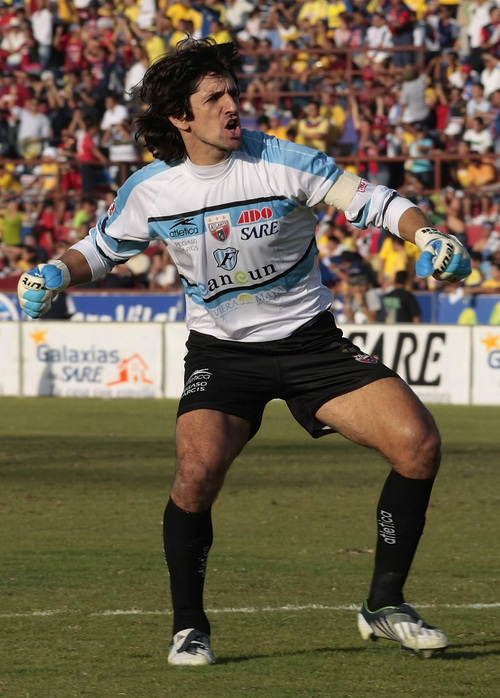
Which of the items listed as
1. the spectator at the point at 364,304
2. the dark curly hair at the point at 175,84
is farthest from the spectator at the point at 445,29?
the dark curly hair at the point at 175,84

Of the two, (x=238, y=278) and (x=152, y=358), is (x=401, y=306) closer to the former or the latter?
(x=152, y=358)

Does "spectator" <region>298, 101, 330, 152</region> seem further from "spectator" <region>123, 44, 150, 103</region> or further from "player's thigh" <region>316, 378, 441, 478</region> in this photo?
"player's thigh" <region>316, 378, 441, 478</region>

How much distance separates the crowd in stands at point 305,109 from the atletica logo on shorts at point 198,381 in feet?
47.2

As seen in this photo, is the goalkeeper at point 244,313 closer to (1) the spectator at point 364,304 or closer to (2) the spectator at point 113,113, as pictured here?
(1) the spectator at point 364,304

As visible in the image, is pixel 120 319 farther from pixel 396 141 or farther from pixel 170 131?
pixel 170 131

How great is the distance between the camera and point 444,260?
494 centimetres

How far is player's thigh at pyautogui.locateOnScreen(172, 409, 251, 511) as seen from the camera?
16.9 ft

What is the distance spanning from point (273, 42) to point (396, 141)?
174 inches

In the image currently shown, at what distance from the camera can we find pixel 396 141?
23.6 m

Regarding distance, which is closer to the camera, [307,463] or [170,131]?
[170,131]

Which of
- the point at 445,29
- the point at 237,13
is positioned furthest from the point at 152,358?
the point at 237,13

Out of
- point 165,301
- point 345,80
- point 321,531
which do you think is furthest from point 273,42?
point 321,531

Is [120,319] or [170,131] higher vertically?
[170,131]

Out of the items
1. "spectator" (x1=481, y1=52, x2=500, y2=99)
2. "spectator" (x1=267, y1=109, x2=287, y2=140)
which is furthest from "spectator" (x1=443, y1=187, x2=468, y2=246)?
"spectator" (x1=267, y1=109, x2=287, y2=140)
